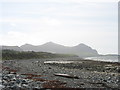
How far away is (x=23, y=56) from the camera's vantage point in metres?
127

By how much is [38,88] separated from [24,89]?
3.97ft

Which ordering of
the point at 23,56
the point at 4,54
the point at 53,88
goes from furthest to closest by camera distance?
the point at 23,56 < the point at 4,54 < the point at 53,88

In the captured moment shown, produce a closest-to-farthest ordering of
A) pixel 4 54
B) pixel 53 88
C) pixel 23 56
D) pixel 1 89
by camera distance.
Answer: pixel 1 89 < pixel 53 88 < pixel 4 54 < pixel 23 56

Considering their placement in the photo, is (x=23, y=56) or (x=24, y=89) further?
(x=23, y=56)

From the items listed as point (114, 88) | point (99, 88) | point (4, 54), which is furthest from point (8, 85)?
point (4, 54)

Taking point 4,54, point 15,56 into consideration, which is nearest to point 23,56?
point 15,56

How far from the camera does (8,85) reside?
67.9ft

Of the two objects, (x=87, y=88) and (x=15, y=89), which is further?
(x=87, y=88)

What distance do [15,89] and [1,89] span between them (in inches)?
46.2

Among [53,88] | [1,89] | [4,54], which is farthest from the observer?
[4,54]

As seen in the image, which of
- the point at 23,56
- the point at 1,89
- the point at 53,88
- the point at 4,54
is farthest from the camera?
the point at 23,56

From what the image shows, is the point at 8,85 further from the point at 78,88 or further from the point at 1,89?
the point at 78,88

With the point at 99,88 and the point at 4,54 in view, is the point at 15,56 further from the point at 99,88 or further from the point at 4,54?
the point at 99,88

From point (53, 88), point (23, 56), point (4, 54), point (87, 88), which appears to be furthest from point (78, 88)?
point (23, 56)
